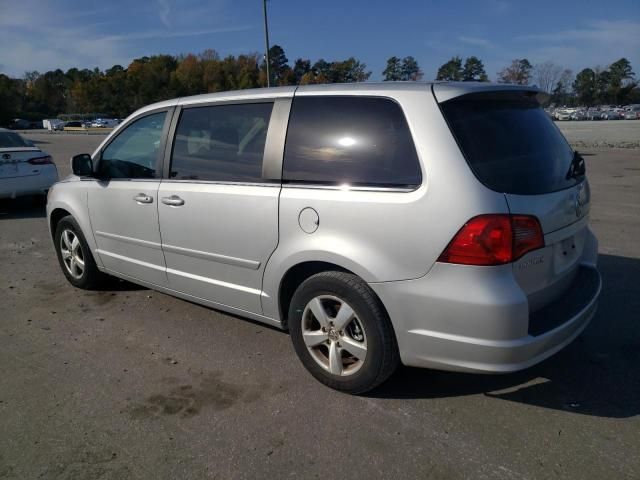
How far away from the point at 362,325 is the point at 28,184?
341 inches

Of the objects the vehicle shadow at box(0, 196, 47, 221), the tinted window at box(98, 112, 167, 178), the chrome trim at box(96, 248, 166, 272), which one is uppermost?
the tinted window at box(98, 112, 167, 178)

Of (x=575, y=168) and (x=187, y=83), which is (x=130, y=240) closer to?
(x=575, y=168)

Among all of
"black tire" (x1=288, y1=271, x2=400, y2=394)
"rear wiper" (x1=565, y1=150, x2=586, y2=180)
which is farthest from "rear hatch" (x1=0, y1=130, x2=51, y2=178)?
"rear wiper" (x1=565, y1=150, x2=586, y2=180)

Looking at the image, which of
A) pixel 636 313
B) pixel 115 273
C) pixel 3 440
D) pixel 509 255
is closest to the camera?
pixel 509 255

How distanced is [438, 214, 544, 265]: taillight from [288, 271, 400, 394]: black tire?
0.54 meters

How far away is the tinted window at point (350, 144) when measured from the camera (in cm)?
281

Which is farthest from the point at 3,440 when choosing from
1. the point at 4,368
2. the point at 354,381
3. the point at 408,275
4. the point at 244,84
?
the point at 244,84

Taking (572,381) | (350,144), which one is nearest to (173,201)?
(350,144)

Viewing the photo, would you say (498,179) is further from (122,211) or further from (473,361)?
(122,211)

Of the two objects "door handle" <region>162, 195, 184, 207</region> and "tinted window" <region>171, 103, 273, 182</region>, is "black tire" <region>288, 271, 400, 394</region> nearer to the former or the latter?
"tinted window" <region>171, 103, 273, 182</region>

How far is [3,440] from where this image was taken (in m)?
2.77

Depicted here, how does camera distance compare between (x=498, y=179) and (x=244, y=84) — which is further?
(x=244, y=84)

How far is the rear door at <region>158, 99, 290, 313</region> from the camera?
3.35 metres

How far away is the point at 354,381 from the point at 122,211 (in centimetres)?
250
